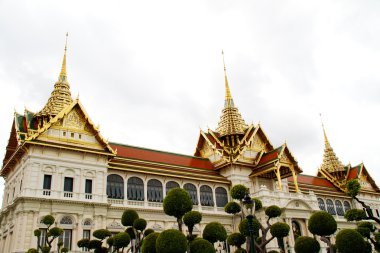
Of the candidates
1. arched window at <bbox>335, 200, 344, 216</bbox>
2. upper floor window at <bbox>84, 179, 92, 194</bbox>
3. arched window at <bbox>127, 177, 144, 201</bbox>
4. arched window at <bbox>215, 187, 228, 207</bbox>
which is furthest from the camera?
arched window at <bbox>335, 200, 344, 216</bbox>

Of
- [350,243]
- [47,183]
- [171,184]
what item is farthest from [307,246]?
[47,183]

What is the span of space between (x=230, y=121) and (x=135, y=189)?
1780 centimetres

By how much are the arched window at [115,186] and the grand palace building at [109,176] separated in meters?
→ 0.09

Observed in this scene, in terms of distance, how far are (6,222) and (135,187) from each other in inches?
428

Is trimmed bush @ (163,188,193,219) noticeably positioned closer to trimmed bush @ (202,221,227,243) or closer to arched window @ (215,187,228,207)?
trimmed bush @ (202,221,227,243)

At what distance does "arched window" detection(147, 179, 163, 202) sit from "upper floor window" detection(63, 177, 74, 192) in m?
7.28

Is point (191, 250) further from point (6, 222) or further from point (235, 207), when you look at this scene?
point (6, 222)

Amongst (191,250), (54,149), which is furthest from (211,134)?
(191,250)

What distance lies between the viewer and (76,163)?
1251 inches

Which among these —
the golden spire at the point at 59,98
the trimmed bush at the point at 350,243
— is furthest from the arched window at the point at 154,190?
the trimmed bush at the point at 350,243

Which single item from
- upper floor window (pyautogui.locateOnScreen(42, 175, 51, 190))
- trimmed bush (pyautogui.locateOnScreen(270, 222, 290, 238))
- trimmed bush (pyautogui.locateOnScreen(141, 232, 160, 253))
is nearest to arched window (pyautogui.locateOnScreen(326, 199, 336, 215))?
trimmed bush (pyautogui.locateOnScreen(270, 222, 290, 238))

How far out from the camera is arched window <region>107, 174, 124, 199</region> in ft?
109

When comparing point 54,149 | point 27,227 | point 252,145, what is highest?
point 252,145

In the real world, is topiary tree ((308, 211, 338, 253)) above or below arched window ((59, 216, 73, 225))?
below
